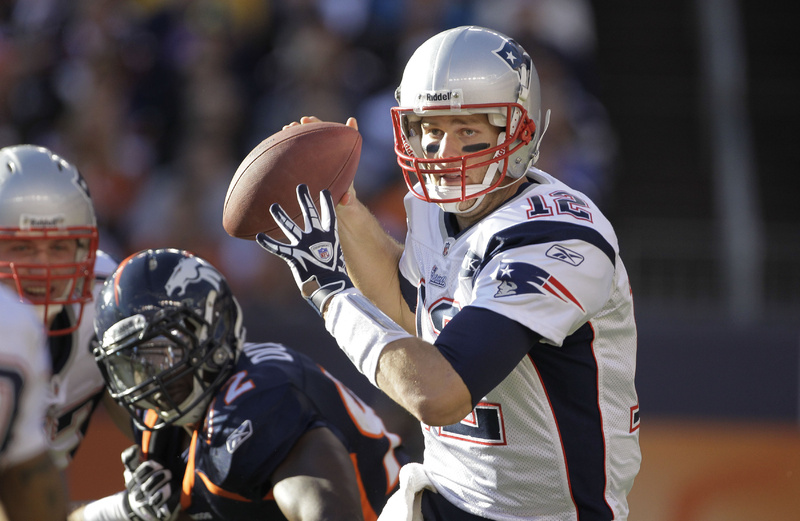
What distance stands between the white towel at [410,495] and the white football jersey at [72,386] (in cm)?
155

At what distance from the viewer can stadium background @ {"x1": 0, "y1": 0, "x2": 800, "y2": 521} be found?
6.49m

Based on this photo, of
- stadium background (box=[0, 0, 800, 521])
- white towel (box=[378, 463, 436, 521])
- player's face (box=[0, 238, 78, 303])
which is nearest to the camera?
white towel (box=[378, 463, 436, 521])

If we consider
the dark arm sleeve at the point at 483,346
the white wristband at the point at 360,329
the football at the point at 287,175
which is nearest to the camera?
the dark arm sleeve at the point at 483,346

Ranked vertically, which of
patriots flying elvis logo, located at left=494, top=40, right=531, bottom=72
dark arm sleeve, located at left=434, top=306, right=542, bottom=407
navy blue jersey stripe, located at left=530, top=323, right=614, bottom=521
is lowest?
navy blue jersey stripe, located at left=530, top=323, right=614, bottom=521

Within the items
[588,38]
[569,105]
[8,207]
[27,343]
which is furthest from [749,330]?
[27,343]

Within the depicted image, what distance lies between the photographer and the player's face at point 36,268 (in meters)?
3.68

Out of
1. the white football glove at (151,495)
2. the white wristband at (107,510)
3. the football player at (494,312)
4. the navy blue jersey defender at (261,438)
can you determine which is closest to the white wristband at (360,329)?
the football player at (494,312)

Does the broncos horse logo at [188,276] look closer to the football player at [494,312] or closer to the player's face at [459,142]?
the football player at [494,312]

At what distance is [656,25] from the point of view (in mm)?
9984

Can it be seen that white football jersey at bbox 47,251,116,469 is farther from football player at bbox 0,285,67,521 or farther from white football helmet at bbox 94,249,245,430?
football player at bbox 0,285,67,521

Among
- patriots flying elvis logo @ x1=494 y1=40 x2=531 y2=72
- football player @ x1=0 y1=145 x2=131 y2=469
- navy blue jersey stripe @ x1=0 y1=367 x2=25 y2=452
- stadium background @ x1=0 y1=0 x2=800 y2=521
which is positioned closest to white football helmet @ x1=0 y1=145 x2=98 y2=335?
football player @ x1=0 y1=145 x2=131 y2=469

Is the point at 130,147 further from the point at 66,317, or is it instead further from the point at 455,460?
the point at 455,460

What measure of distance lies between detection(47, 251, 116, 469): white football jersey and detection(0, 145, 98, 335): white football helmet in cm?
9

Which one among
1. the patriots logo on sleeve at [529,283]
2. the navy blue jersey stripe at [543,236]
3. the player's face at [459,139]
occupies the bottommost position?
the patriots logo on sleeve at [529,283]
